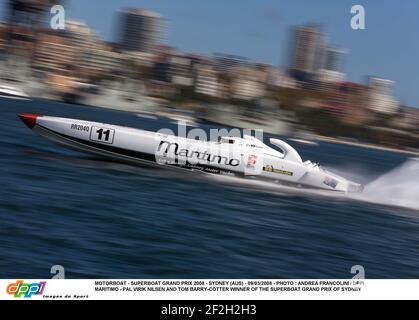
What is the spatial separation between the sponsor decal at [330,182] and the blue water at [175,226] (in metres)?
0.39

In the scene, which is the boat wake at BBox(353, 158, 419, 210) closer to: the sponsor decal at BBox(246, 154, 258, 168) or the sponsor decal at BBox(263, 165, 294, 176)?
the sponsor decal at BBox(263, 165, 294, 176)

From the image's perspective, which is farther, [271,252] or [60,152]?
[60,152]

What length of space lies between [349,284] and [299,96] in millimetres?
124521

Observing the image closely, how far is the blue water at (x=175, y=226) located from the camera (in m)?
7.57

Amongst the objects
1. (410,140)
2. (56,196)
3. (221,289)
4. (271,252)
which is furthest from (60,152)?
(410,140)

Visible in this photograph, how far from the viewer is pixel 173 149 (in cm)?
1625

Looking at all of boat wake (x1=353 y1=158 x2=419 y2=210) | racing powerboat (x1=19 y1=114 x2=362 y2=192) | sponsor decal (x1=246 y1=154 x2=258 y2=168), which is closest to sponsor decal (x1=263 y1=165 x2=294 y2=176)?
racing powerboat (x1=19 y1=114 x2=362 y2=192)

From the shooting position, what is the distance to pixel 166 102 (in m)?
112

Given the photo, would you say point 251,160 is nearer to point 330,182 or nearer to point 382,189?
point 330,182

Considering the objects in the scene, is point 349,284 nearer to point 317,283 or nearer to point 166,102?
point 317,283

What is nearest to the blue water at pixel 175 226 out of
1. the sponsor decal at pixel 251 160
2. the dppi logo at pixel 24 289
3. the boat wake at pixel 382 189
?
the boat wake at pixel 382 189

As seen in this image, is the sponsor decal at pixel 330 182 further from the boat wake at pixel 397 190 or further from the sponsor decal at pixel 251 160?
the sponsor decal at pixel 251 160

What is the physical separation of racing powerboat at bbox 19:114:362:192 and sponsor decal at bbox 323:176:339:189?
95 centimetres


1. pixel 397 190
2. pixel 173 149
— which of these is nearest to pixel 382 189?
pixel 397 190
